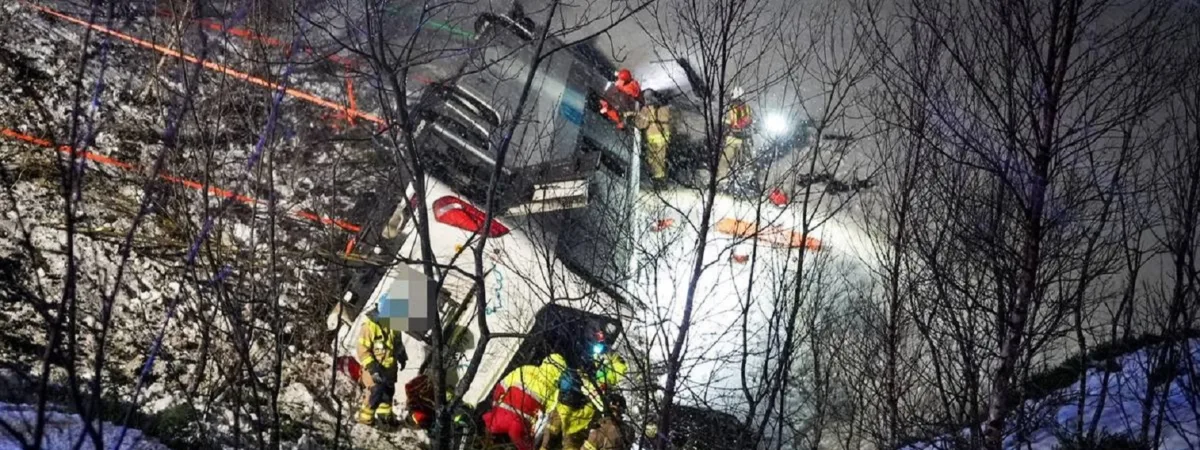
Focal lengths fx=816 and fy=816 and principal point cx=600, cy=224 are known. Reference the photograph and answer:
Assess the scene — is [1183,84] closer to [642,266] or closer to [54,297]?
[642,266]

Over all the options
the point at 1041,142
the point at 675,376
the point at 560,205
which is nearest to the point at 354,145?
the point at 560,205

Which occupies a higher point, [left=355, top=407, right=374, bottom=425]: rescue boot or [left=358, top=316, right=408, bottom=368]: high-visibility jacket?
[left=358, top=316, right=408, bottom=368]: high-visibility jacket

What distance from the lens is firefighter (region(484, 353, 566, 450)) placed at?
8.61 m

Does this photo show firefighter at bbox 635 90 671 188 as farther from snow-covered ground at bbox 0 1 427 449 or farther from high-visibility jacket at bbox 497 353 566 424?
snow-covered ground at bbox 0 1 427 449

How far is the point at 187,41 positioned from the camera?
14867mm

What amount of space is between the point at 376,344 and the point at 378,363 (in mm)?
216

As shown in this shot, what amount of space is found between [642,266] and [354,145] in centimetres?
906

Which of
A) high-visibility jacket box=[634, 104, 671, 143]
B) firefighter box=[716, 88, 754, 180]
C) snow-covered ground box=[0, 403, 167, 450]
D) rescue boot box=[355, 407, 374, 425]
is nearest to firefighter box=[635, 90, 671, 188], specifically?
A: high-visibility jacket box=[634, 104, 671, 143]

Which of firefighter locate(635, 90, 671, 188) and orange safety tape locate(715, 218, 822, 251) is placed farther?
firefighter locate(635, 90, 671, 188)

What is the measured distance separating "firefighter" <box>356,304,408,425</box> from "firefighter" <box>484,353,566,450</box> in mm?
1432

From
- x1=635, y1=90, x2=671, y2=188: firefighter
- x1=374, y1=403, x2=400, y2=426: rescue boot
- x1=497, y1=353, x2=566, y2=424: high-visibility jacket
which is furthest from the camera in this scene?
x1=635, y1=90, x2=671, y2=188: firefighter

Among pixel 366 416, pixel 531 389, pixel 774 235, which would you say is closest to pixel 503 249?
pixel 531 389

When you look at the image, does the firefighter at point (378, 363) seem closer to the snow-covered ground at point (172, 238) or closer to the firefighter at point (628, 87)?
the snow-covered ground at point (172, 238)

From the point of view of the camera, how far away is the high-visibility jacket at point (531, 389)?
28.1 feet
